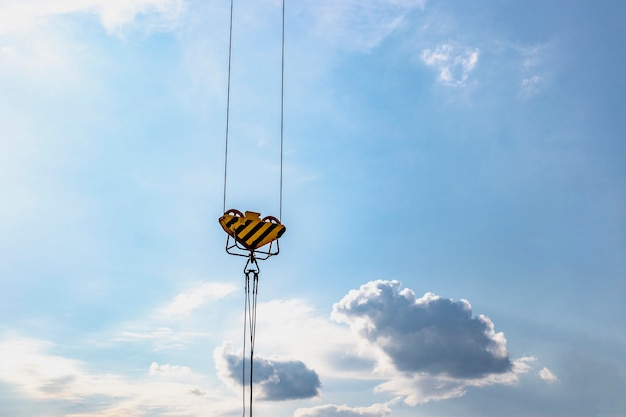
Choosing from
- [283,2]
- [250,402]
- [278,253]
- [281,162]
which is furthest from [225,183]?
[283,2]

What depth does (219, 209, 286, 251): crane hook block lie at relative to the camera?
55.3 feet

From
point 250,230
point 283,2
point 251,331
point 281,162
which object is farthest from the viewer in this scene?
point 283,2

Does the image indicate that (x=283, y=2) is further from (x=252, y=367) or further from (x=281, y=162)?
(x=252, y=367)

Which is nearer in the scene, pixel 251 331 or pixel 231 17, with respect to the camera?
pixel 251 331

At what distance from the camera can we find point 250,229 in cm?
1691

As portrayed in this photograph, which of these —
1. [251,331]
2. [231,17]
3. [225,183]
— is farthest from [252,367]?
[231,17]

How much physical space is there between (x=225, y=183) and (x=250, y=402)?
664cm

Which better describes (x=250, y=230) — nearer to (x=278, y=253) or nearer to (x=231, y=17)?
(x=278, y=253)

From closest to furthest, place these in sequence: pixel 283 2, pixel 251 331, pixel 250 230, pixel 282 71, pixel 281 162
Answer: pixel 250 230, pixel 251 331, pixel 281 162, pixel 282 71, pixel 283 2

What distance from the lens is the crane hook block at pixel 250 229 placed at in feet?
55.3

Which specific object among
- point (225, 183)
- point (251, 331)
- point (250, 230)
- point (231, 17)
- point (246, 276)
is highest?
point (231, 17)

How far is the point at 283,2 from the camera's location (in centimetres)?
2345

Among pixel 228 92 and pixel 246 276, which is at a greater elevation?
pixel 228 92

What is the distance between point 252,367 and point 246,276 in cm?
273
